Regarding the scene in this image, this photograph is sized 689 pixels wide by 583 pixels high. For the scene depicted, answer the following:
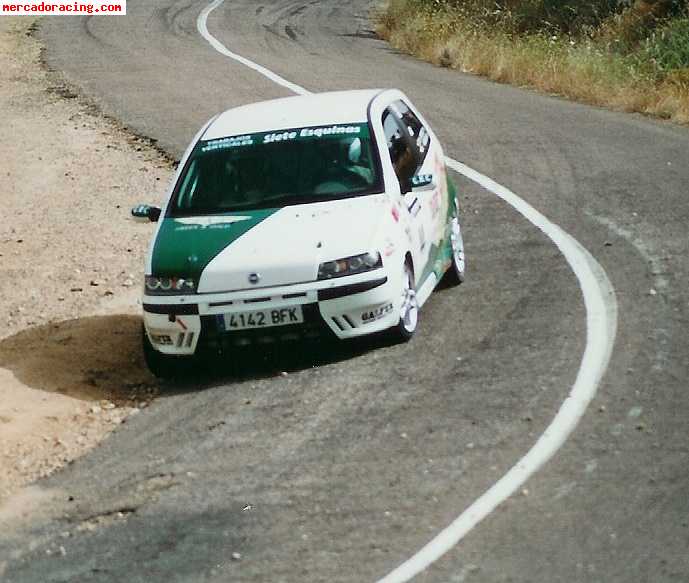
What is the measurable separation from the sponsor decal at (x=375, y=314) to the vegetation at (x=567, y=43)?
10.9 meters

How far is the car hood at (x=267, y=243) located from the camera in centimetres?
1030

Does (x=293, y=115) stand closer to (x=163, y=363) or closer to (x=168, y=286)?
(x=168, y=286)

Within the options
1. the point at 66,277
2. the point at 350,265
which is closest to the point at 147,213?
the point at 350,265

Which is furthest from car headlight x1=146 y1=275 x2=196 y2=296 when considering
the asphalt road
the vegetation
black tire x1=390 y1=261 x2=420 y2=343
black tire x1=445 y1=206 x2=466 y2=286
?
the vegetation

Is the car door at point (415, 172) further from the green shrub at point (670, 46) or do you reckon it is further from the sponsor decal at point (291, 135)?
the green shrub at point (670, 46)

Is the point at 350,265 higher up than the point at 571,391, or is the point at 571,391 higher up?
the point at 350,265

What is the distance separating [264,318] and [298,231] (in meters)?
0.68

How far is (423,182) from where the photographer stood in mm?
11328

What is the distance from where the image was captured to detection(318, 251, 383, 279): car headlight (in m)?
10.3

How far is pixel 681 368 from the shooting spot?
381 inches

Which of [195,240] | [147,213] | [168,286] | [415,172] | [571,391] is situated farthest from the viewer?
[415,172]

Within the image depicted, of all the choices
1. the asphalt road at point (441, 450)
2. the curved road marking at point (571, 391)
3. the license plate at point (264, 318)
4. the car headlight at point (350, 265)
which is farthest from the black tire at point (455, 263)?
the license plate at point (264, 318)

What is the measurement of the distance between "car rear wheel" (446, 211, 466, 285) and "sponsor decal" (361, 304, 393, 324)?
6.86 feet

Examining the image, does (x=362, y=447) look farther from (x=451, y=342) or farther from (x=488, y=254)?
(x=488, y=254)
